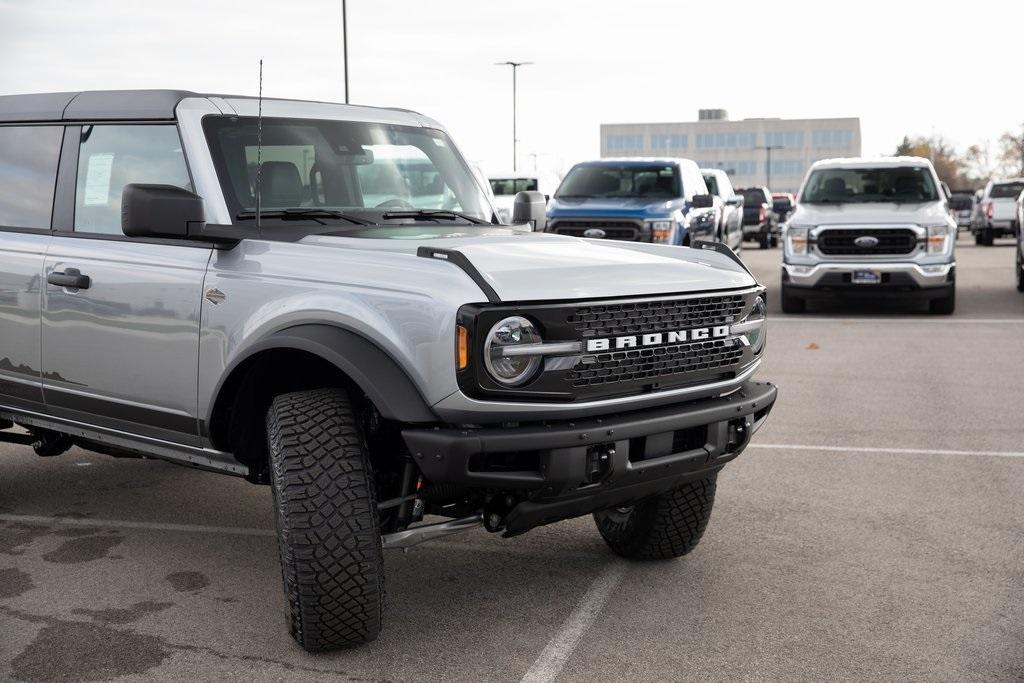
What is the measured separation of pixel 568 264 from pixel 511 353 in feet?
1.68

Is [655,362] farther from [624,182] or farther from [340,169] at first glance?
[624,182]

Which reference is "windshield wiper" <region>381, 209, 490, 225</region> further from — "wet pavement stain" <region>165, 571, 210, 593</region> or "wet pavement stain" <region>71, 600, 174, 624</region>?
"wet pavement stain" <region>71, 600, 174, 624</region>

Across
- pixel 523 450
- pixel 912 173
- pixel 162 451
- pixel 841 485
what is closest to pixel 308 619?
pixel 523 450

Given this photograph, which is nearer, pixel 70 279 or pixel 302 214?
pixel 302 214

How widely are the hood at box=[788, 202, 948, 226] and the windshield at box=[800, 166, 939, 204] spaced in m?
0.29

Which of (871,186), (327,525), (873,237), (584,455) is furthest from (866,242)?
(327,525)

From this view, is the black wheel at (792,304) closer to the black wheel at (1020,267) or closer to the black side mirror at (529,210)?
the black wheel at (1020,267)

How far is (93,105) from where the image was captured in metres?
5.36

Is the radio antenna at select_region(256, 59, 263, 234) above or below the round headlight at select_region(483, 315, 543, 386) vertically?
above

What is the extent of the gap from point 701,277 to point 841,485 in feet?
8.48

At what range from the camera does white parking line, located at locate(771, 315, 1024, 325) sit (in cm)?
1470

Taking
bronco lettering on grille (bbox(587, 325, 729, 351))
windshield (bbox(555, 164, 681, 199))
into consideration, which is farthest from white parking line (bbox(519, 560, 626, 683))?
windshield (bbox(555, 164, 681, 199))

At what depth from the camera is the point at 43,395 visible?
17.5ft

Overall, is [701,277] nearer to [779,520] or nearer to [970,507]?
[779,520]
